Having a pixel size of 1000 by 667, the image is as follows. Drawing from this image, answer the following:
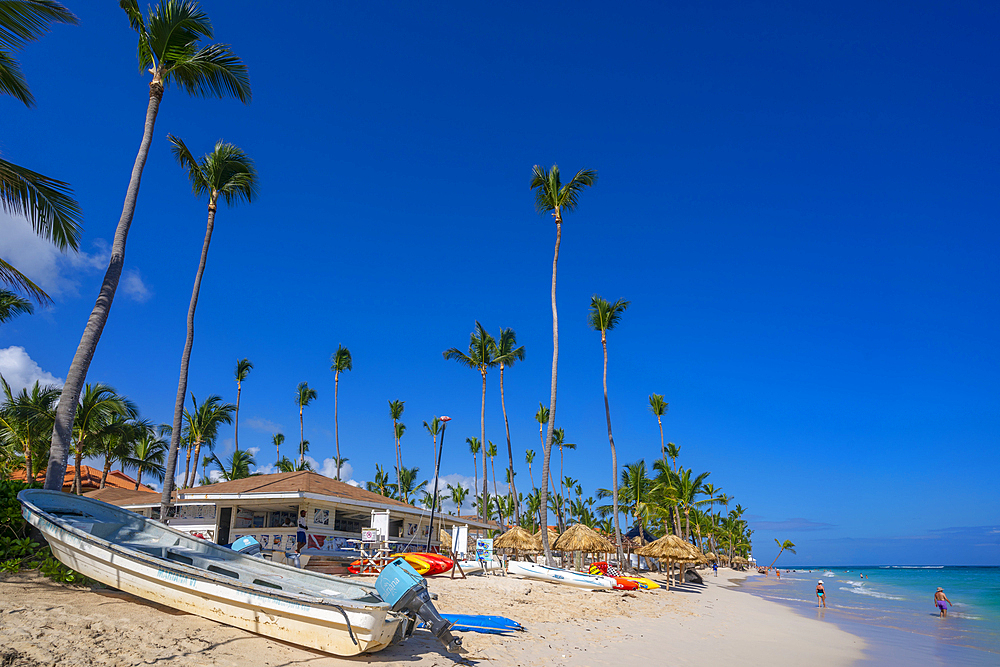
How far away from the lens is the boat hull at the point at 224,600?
24.0 ft

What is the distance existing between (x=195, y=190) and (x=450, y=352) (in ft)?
75.6

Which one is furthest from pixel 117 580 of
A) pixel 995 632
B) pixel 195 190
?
pixel 995 632

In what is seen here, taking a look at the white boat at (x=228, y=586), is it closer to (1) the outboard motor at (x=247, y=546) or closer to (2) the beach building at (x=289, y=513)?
(1) the outboard motor at (x=247, y=546)

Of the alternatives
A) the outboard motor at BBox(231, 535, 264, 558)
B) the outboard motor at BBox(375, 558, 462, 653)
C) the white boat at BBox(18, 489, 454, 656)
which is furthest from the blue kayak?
the outboard motor at BBox(231, 535, 264, 558)

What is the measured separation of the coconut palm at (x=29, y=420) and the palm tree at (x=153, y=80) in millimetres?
20715

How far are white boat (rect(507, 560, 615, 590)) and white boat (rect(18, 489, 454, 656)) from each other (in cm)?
1436

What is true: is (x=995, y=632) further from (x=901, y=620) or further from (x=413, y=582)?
(x=413, y=582)

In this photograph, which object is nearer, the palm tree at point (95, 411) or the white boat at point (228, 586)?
the white boat at point (228, 586)

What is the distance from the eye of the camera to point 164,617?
777 cm

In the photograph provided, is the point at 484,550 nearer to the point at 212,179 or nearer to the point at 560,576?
the point at 560,576

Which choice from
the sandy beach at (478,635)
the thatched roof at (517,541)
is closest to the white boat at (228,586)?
the sandy beach at (478,635)

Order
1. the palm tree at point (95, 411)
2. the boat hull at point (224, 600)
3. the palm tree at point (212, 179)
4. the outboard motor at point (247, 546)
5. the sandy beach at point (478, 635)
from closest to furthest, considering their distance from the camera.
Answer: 1. the sandy beach at point (478, 635)
2. the boat hull at point (224, 600)
3. the outboard motor at point (247, 546)
4. the palm tree at point (212, 179)
5. the palm tree at point (95, 411)

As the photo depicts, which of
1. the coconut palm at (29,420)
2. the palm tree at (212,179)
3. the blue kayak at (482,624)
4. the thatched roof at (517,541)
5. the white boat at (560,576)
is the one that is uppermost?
the palm tree at (212,179)

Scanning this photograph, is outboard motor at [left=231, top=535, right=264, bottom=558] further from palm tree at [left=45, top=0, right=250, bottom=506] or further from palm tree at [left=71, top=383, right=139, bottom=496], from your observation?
palm tree at [left=71, top=383, right=139, bottom=496]
